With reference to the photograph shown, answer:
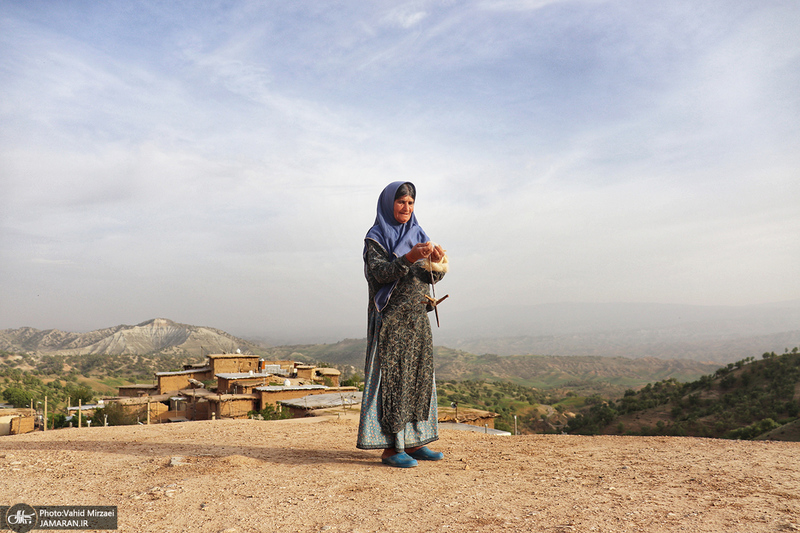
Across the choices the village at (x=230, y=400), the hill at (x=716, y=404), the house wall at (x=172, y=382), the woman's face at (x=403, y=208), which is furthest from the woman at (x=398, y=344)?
the house wall at (x=172, y=382)

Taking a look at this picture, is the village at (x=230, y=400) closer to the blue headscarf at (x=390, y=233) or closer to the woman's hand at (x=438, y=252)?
the blue headscarf at (x=390, y=233)

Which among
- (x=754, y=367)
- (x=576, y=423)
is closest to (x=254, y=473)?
(x=576, y=423)

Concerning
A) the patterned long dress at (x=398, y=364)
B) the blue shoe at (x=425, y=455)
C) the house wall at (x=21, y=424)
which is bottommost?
the house wall at (x=21, y=424)

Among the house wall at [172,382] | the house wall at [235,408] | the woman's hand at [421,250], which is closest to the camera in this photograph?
the woman's hand at [421,250]

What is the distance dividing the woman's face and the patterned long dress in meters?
0.43

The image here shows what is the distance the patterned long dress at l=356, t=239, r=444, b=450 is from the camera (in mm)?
4570

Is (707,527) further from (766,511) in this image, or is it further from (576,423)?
(576,423)

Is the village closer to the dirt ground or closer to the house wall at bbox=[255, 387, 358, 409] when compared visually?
the house wall at bbox=[255, 387, 358, 409]

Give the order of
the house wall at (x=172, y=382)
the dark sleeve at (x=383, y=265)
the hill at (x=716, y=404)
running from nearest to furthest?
1. the dark sleeve at (x=383, y=265)
2. the hill at (x=716, y=404)
3. the house wall at (x=172, y=382)

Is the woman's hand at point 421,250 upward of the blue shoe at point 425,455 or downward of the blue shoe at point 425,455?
upward

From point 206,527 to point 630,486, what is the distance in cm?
296

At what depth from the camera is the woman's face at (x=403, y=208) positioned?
16.4 ft

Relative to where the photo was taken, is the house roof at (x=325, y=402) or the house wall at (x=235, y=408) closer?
the house roof at (x=325, y=402)

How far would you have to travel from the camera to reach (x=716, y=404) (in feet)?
63.4
